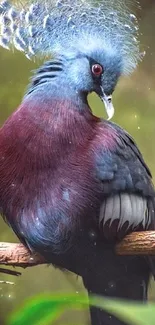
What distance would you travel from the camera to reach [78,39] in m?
1.05

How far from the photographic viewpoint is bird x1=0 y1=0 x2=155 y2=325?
0.95 m

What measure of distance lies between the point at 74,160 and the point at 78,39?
0.85 feet

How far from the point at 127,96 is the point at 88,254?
2.15 feet

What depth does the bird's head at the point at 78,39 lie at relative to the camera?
3.34ft

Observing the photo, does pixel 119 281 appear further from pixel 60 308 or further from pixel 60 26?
pixel 60 308

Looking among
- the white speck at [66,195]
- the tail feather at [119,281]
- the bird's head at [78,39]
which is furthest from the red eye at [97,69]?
the tail feather at [119,281]

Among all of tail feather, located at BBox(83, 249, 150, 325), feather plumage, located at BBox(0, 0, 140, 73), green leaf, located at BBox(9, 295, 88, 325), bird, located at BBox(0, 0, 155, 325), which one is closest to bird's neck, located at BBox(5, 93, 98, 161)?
bird, located at BBox(0, 0, 155, 325)

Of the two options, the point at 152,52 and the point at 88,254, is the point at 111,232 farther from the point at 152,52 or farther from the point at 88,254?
the point at 152,52

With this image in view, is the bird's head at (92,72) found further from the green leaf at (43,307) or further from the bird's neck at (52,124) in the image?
the green leaf at (43,307)

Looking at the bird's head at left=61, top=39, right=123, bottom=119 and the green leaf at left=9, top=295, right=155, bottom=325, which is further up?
the bird's head at left=61, top=39, right=123, bottom=119

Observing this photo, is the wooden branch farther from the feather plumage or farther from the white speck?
the feather plumage

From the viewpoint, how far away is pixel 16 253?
3.30 feet

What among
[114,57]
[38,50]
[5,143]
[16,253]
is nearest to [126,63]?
[114,57]

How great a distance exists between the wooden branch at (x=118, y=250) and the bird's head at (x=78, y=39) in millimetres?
248
